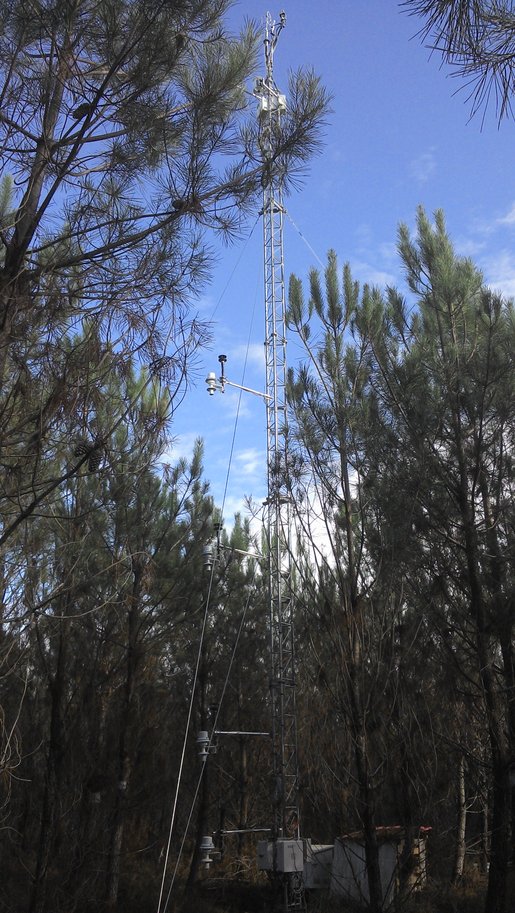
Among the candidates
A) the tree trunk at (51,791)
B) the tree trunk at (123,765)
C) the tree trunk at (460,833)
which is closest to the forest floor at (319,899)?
the tree trunk at (460,833)

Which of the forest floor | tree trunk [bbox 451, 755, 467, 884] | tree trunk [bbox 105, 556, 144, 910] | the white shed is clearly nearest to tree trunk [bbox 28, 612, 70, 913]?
tree trunk [bbox 105, 556, 144, 910]

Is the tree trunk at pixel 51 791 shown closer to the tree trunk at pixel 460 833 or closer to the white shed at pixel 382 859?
the white shed at pixel 382 859

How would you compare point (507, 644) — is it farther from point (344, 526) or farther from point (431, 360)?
point (431, 360)

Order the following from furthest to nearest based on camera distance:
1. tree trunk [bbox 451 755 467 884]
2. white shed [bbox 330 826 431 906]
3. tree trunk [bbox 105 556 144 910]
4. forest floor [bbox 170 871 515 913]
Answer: tree trunk [bbox 105 556 144 910] < tree trunk [bbox 451 755 467 884] < white shed [bbox 330 826 431 906] < forest floor [bbox 170 871 515 913]

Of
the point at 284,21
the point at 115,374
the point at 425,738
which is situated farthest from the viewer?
the point at 284,21

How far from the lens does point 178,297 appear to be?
4398 mm

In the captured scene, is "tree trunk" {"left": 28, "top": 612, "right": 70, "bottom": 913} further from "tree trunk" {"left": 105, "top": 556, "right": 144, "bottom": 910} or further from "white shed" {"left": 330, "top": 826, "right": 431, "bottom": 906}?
"white shed" {"left": 330, "top": 826, "right": 431, "bottom": 906}

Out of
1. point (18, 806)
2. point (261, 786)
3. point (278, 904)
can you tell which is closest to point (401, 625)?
point (278, 904)

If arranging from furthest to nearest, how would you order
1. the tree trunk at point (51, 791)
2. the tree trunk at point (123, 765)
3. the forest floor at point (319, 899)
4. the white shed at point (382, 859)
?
the tree trunk at point (123, 765), the white shed at point (382, 859), the forest floor at point (319, 899), the tree trunk at point (51, 791)

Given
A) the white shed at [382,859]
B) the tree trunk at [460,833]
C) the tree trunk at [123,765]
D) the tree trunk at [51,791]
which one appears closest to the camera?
the tree trunk at [51,791]

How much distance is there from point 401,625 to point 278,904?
5326mm

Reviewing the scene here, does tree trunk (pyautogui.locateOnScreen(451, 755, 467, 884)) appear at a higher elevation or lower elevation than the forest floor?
higher

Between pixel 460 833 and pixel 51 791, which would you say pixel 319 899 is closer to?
pixel 460 833

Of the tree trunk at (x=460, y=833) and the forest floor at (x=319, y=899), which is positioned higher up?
the tree trunk at (x=460, y=833)
